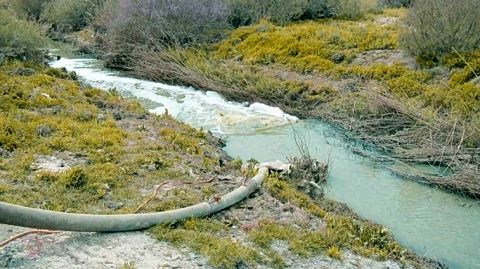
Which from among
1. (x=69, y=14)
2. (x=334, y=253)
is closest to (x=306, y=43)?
(x=334, y=253)

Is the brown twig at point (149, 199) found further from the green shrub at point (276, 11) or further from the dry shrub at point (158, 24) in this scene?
the green shrub at point (276, 11)

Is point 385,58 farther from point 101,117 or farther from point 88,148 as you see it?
point 88,148

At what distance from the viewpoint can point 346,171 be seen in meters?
11.1

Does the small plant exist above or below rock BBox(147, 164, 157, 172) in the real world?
below

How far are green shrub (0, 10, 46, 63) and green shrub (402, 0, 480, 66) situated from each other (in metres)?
10.7

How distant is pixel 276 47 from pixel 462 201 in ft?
33.5

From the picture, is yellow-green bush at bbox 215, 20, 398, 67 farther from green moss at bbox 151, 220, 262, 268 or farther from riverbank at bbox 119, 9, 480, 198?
green moss at bbox 151, 220, 262, 268

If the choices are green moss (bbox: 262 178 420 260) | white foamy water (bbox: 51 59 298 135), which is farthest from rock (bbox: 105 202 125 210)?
white foamy water (bbox: 51 59 298 135)

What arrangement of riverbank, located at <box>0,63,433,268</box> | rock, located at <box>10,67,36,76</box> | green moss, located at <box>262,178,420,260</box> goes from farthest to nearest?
1. rock, located at <box>10,67,36,76</box>
2. green moss, located at <box>262,178,420,260</box>
3. riverbank, located at <box>0,63,433,268</box>

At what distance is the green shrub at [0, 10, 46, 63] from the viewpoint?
14789 mm

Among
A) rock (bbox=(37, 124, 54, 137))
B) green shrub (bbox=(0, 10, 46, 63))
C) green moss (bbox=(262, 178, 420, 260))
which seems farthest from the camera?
green shrub (bbox=(0, 10, 46, 63))

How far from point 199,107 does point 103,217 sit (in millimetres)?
9483

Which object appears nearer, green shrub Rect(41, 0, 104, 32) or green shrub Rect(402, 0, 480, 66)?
green shrub Rect(402, 0, 480, 66)

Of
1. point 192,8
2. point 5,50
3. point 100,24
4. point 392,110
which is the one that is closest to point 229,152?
point 392,110
